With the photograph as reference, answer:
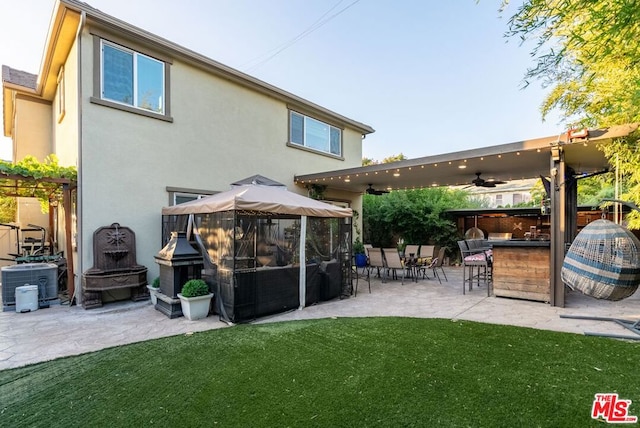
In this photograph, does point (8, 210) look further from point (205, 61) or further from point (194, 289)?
point (194, 289)

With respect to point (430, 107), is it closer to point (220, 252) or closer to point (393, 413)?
point (220, 252)

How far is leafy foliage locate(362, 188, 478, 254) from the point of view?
1231 cm

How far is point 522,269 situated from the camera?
20.2 ft

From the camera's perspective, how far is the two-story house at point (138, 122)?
5.97 m

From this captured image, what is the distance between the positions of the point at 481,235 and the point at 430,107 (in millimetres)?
7404

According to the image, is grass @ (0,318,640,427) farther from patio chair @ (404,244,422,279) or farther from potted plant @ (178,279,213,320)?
patio chair @ (404,244,422,279)

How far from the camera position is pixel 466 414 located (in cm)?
238

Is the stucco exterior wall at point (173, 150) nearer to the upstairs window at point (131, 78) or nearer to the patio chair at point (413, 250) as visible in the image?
the upstairs window at point (131, 78)

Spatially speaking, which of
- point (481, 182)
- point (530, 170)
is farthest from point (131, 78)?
point (530, 170)

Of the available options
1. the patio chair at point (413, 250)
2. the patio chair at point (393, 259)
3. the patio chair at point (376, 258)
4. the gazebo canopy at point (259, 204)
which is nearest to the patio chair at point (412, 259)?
the patio chair at point (413, 250)

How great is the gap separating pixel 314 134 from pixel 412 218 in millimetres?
4980

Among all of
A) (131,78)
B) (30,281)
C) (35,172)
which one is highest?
(131,78)

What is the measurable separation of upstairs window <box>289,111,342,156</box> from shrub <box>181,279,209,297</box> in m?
5.90

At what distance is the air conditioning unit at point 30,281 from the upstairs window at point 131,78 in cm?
341
